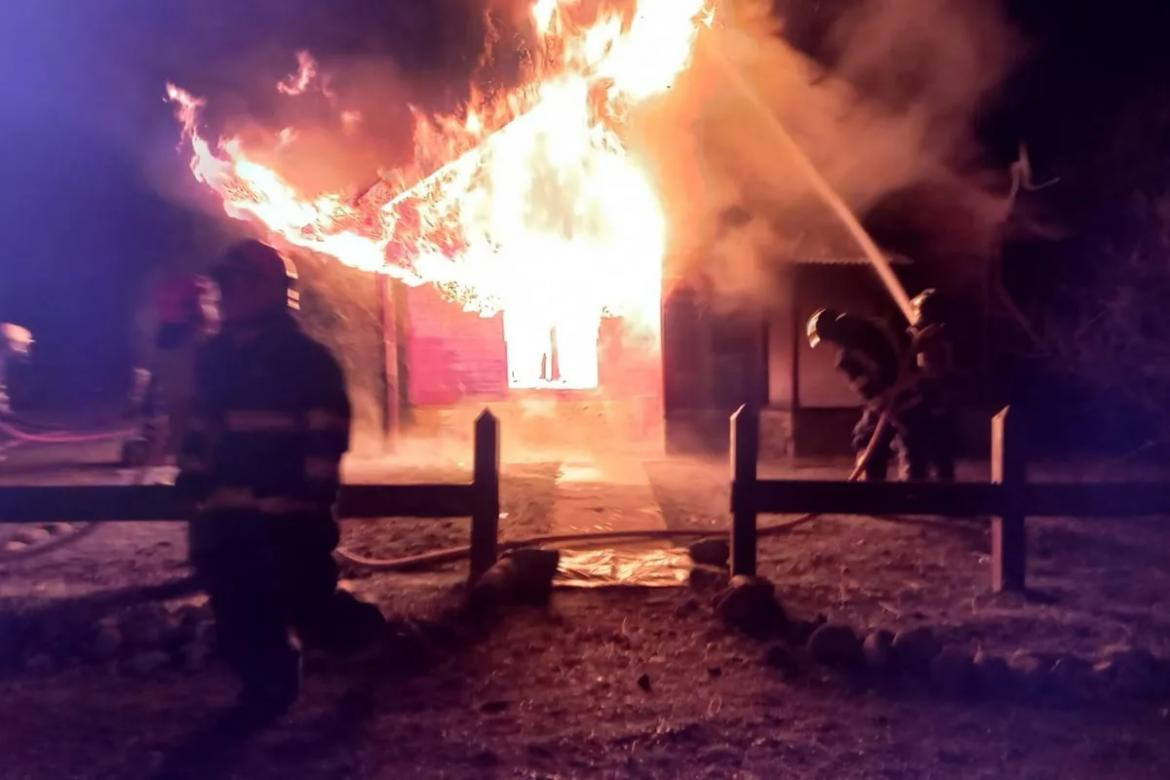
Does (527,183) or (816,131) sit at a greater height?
(816,131)

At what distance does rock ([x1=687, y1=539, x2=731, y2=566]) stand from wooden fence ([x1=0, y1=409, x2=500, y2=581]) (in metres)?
1.45

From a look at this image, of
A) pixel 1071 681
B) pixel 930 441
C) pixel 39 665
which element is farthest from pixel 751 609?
pixel 930 441

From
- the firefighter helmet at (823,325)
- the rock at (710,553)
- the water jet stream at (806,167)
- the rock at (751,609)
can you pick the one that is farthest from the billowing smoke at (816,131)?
the rock at (751,609)

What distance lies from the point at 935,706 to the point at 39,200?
20.9 meters

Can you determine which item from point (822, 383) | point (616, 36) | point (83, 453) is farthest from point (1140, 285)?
point (83, 453)

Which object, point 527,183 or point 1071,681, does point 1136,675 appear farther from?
point 527,183

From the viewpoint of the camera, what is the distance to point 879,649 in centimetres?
427

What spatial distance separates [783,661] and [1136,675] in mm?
1512

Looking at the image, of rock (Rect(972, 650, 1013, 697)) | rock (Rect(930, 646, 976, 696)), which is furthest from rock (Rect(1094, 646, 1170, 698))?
rock (Rect(930, 646, 976, 696))

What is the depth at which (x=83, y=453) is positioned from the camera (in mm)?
12594

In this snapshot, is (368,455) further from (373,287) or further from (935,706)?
(935,706)

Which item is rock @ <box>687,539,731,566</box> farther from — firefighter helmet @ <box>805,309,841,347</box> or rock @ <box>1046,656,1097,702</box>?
firefighter helmet @ <box>805,309,841,347</box>

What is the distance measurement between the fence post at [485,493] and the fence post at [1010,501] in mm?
2892

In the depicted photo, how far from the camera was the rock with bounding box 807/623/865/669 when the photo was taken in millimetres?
4305
